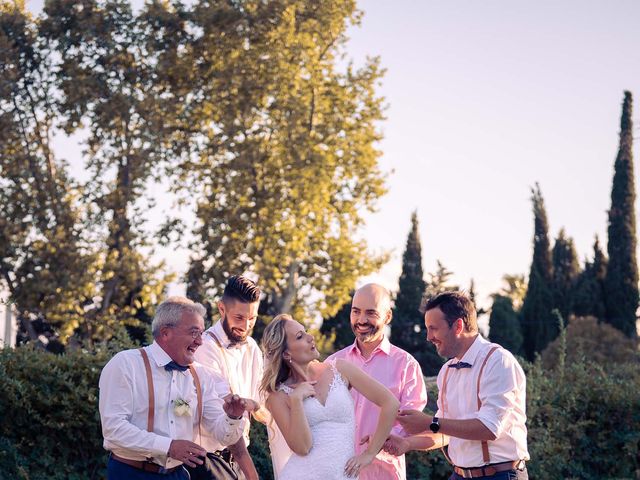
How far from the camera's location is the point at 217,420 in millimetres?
5539

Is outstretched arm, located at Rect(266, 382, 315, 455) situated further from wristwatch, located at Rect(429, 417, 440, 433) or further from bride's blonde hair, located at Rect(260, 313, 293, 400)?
wristwatch, located at Rect(429, 417, 440, 433)

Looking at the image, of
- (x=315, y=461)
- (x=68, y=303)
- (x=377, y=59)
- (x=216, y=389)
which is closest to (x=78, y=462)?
(x=216, y=389)

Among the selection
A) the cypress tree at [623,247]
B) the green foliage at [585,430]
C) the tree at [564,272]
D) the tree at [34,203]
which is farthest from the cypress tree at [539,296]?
the green foliage at [585,430]

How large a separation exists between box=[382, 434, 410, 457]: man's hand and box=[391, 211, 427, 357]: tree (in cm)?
2409

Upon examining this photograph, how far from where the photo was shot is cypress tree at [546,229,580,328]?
130ft

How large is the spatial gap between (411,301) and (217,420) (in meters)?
25.9

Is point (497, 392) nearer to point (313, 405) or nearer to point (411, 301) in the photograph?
point (313, 405)

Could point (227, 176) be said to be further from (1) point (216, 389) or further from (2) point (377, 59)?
(1) point (216, 389)

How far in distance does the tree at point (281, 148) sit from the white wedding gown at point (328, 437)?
1957 cm

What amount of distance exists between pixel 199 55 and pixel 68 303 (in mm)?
7430

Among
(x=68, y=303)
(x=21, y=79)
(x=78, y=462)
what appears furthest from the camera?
(x=21, y=79)

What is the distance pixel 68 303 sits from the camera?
2488 centimetres

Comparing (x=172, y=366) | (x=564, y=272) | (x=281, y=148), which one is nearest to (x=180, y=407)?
(x=172, y=366)

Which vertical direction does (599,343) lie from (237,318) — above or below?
above
